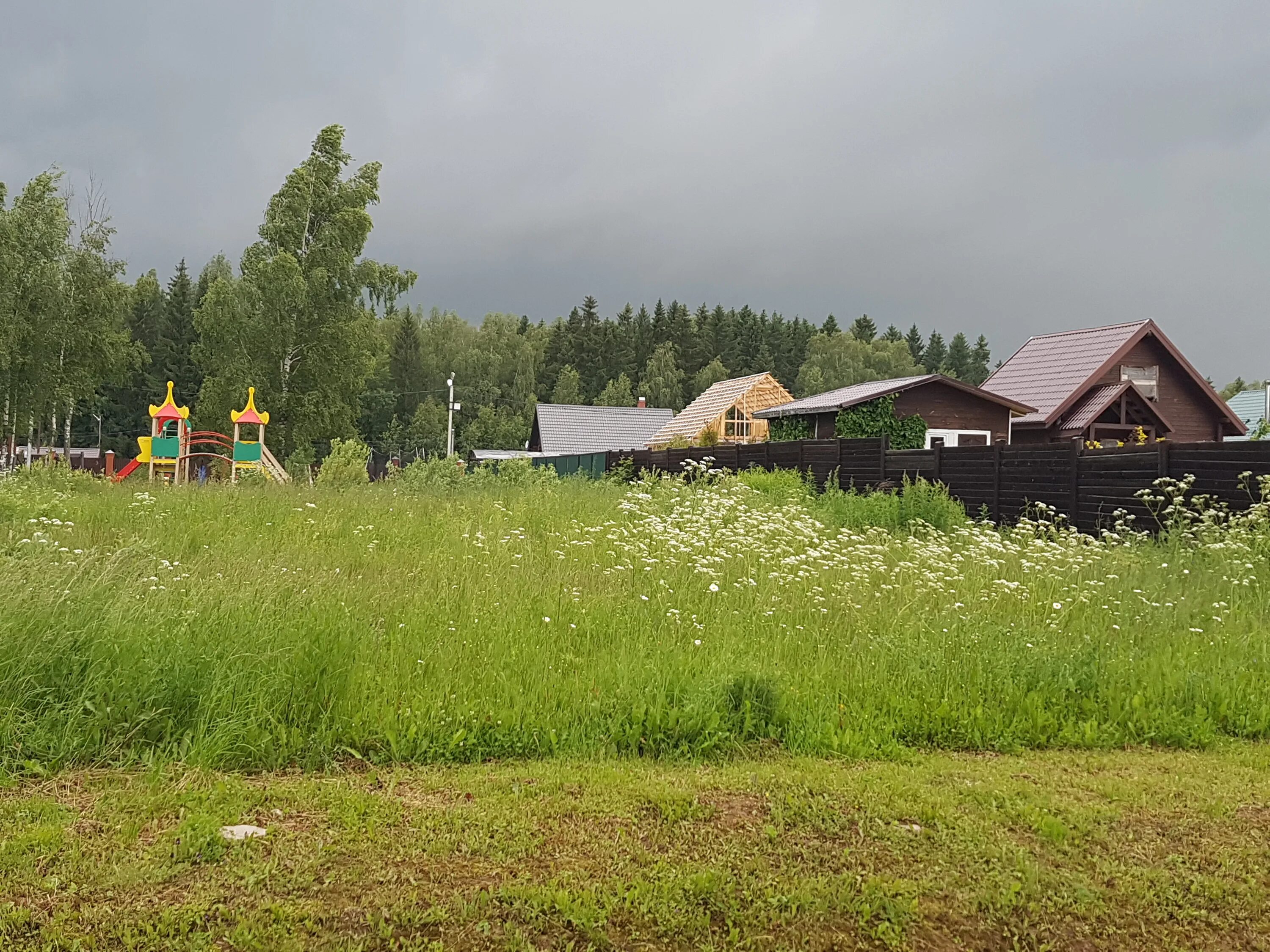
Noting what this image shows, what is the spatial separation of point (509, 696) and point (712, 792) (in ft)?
4.43

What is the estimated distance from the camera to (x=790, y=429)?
28.6 m

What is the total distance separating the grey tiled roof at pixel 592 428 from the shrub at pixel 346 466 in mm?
33816

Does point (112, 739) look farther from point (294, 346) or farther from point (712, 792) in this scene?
point (294, 346)

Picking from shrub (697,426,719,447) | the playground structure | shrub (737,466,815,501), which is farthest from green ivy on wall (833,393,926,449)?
the playground structure

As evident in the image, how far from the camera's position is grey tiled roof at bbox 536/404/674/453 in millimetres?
57312

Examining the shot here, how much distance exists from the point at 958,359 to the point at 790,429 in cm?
8342

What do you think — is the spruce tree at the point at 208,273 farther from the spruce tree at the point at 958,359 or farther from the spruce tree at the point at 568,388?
the spruce tree at the point at 958,359

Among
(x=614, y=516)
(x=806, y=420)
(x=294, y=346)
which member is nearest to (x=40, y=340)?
(x=294, y=346)

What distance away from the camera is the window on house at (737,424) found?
1684 inches

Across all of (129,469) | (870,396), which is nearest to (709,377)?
(870,396)

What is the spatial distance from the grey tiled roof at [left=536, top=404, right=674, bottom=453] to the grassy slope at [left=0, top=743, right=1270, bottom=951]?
51.6 meters

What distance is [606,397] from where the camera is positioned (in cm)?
7906

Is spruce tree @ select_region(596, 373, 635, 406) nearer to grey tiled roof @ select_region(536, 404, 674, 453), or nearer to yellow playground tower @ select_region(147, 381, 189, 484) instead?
grey tiled roof @ select_region(536, 404, 674, 453)

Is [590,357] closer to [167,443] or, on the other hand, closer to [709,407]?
[709,407]
